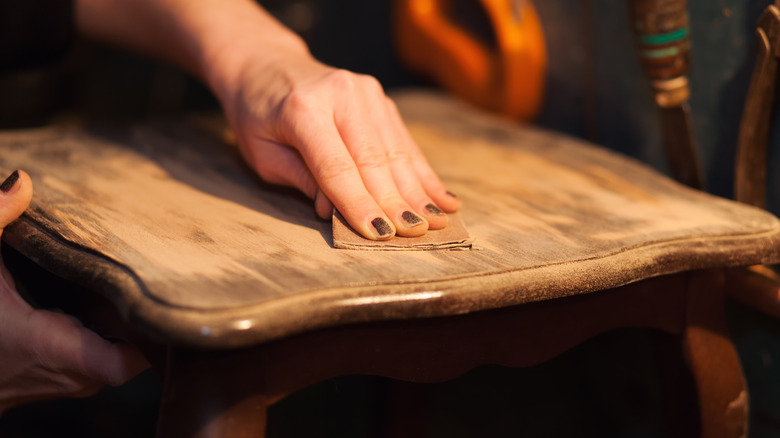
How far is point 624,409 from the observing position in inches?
35.5

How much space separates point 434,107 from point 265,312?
0.62m

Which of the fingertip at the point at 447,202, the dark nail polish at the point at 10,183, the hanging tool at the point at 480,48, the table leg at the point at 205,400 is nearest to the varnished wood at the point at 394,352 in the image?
the table leg at the point at 205,400

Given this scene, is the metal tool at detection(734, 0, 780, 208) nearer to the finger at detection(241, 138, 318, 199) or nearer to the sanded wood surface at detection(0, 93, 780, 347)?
the sanded wood surface at detection(0, 93, 780, 347)

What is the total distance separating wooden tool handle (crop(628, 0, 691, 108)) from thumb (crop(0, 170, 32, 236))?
58 centimetres

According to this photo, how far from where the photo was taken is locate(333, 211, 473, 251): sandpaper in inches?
19.9

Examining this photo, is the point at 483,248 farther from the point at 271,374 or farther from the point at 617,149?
the point at 617,149

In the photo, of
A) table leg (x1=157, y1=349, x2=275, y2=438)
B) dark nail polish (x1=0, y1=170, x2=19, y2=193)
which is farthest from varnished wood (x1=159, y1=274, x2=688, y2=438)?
dark nail polish (x1=0, y1=170, x2=19, y2=193)

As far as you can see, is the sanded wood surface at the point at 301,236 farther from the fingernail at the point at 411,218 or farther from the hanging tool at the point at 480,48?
the hanging tool at the point at 480,48

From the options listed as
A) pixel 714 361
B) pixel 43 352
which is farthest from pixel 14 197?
pixel 714 361

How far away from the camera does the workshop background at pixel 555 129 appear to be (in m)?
0.72

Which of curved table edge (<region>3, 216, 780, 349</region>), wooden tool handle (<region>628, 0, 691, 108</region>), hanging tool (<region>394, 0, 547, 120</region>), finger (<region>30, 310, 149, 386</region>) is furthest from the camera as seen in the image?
hanging tool (<region>394, 0, 547, 120</region>)

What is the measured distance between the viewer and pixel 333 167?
0.55 metres

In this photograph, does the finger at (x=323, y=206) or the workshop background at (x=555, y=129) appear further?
the workshop background at (x=555, y=129)

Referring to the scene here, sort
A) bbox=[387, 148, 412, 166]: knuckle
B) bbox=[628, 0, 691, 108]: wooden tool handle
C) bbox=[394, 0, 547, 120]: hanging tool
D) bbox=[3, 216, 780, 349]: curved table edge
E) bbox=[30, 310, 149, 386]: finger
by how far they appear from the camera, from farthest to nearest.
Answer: bbox=[394, 0, 547, 120]: hanging tool < bbox=[628, 0, 691, 108]: wooden tool handle < bbox=[387, 148, 412, 166]: knuckle < bbox=[30, 310, 149, 386]: finger < bbox=[3, 216, 780, 349]: curved table edge
